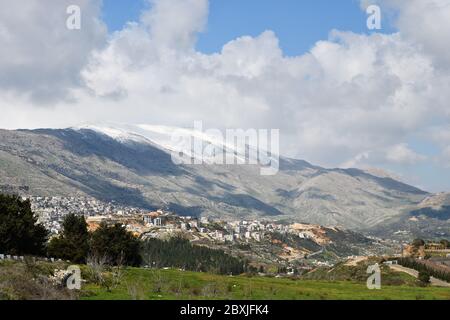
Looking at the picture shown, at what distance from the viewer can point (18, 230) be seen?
8219 centimetres

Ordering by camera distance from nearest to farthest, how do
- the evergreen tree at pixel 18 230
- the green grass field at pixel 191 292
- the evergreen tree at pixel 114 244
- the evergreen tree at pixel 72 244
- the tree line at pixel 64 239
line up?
the green grass field at pixel 191 292 < the evergreen tree at pixel 18 230 < the tree line at pixel 64 239 < the evergreen tree at pixel 72 244 < the evergreen tree at pixel 114 244

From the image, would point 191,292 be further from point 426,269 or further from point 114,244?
A: point 426,269

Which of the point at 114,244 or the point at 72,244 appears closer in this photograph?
the point at 72,244

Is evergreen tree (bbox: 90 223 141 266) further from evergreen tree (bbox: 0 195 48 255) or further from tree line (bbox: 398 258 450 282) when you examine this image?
tree line (bbox: 398 258 450 282)

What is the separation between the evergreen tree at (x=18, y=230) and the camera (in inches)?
3177

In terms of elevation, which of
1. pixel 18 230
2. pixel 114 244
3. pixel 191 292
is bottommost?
pixel 191 292

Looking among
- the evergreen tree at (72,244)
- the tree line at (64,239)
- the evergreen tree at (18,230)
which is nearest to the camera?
the evergreen tree at (18,230)

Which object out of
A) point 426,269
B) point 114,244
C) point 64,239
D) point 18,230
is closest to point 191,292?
point 18,230

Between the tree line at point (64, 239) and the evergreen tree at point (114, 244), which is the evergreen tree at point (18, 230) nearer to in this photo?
the tree line at point (64, 239)

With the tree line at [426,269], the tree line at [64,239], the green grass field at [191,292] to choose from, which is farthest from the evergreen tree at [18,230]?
the tree line at [426,269]
